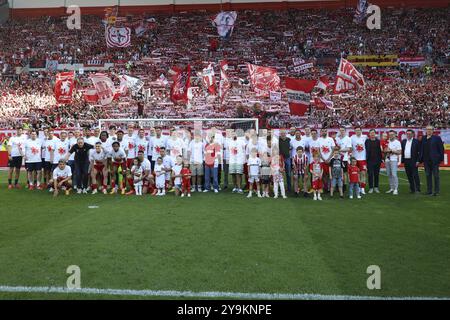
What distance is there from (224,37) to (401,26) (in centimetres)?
1606

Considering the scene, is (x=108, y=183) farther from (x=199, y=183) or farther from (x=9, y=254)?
(x=9, y=254)

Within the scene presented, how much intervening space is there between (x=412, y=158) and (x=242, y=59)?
1053 inches

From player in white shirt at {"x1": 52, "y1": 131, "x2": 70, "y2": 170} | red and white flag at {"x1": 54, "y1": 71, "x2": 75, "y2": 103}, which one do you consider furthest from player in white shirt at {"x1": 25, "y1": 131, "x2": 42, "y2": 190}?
red and white flag at {"x1": 54, "y1": 71, "x2": 75, "y2": 103}

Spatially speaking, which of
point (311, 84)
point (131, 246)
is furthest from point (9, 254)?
point (311, 84)

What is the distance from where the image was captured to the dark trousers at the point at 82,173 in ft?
44.0

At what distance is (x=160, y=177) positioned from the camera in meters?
13.2

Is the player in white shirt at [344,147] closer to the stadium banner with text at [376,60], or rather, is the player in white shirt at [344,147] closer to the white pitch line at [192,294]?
the white pitch line at [192,294]

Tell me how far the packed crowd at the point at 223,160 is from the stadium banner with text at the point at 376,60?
2466cm

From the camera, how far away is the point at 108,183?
14.2 m

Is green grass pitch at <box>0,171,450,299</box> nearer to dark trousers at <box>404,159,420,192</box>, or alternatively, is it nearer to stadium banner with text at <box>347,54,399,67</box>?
dark trousers at <box>404,159,420,192</box>

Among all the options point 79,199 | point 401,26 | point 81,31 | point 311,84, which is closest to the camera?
point 79,199

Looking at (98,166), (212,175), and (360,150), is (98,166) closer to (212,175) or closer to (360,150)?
(212,175)

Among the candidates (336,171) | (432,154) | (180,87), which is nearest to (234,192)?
(336,171)

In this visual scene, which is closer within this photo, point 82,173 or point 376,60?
point 82,173
